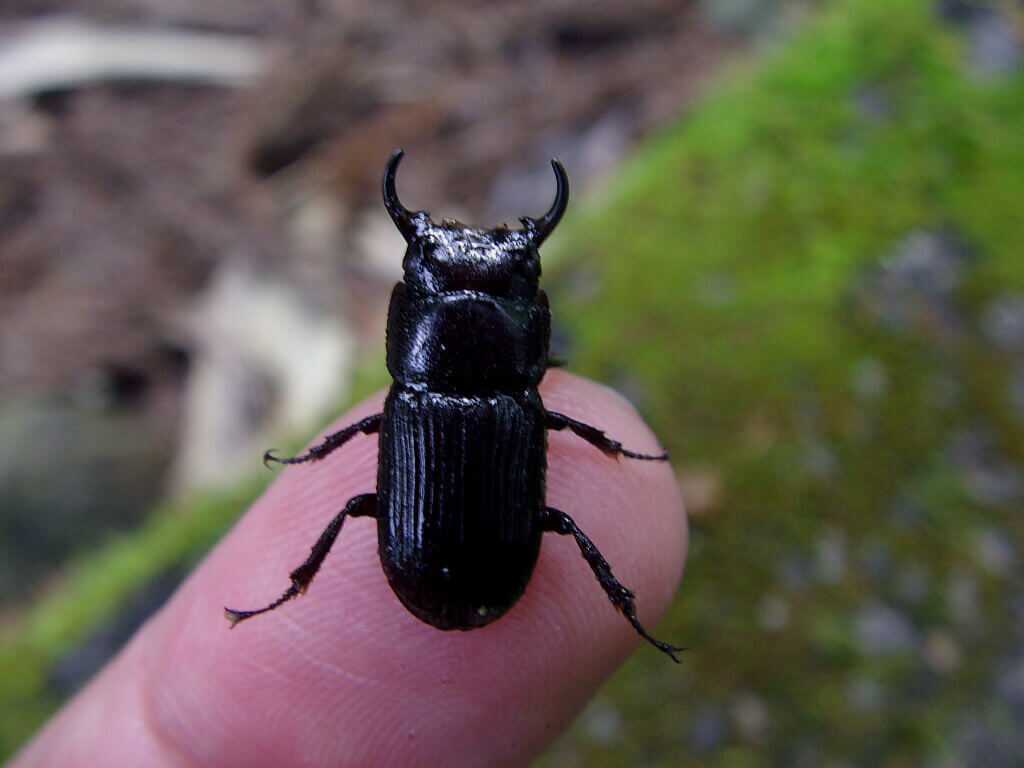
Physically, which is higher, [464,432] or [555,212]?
[555,212]

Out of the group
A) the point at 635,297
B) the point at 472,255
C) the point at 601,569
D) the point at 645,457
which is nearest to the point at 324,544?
the point at 601,569

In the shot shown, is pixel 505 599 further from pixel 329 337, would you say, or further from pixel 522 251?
pixel 329 337

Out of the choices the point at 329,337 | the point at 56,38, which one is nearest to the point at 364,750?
the point at 329,337

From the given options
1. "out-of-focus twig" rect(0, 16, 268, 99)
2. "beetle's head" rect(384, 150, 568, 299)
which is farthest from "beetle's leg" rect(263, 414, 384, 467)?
"out-of-focus twig" rect(0, 16, 268, 99)

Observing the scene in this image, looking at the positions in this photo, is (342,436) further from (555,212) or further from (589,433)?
(555,212)

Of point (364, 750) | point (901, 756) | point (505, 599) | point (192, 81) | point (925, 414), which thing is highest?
point (192, 81)
